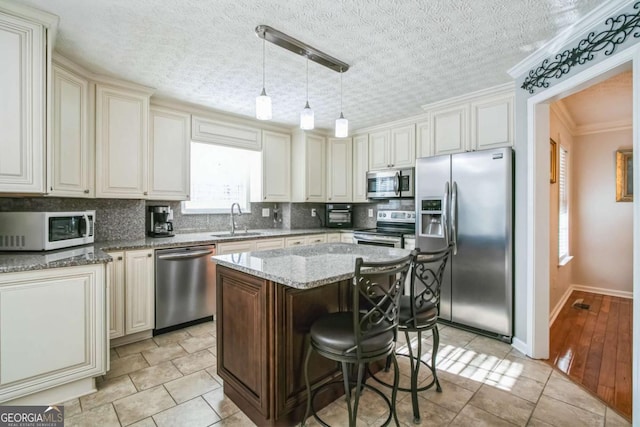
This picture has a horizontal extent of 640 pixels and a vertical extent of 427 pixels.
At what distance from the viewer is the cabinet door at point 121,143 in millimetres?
2844

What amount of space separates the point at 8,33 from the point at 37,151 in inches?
28.5

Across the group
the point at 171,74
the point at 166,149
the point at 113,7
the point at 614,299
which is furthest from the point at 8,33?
the point at 614,299

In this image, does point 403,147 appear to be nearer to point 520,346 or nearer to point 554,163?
point 554,163

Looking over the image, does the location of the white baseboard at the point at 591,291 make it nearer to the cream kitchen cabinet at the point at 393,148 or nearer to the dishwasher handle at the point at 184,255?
the cream kitchen cabinet at the point at 393,148

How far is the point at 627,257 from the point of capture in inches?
168

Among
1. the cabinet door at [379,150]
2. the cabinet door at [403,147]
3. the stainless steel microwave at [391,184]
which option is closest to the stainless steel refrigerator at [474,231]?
the stainless steel microwave at [391,184]

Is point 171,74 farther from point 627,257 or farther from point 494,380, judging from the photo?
point 627,257

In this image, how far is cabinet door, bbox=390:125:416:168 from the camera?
4020 millimetres

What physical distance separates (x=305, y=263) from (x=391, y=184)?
260 cm

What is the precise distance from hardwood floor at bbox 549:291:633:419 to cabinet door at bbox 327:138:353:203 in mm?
3044

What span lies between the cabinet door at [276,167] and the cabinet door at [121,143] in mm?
1574

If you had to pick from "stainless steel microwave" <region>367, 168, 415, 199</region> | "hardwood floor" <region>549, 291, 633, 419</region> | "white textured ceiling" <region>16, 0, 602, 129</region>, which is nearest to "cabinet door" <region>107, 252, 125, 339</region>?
"white textured ceiling" <region>16, 0, 602, 129</region>

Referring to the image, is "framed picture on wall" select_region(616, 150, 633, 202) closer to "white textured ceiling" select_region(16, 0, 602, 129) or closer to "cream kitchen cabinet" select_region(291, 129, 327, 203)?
"white textured ceiling" select_region(16, 0, 602, 129)

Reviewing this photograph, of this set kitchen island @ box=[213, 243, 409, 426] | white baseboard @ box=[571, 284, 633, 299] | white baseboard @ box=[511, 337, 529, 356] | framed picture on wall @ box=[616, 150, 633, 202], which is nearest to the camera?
kitchen island @ box=[213, 243, 409, 426]
